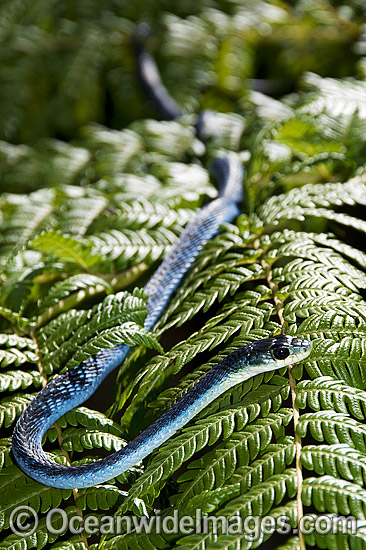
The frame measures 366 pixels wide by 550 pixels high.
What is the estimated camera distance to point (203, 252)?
2.13 metres

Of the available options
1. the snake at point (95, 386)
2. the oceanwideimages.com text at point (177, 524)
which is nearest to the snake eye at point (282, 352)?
the snake at point (95, 386)

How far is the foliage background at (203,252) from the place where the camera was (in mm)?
1357

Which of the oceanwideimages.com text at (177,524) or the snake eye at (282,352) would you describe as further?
the snake eye at (282,352)

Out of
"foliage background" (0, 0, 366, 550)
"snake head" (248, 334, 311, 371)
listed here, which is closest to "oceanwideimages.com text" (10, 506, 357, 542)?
"foliage background" (0, 0, 366, 550)

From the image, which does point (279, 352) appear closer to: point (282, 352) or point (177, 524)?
point (282, 352)

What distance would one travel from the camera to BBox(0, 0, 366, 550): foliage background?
1357mm

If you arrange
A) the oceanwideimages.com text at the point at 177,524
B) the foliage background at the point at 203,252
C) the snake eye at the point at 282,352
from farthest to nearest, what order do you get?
the snake eye at the point at 282,352, the foliage background at the point at 203,252, the oceanwideimages.com text at the point at 177,524

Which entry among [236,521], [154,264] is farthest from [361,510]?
[154,264]

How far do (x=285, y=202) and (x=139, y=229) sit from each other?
2.10 feet

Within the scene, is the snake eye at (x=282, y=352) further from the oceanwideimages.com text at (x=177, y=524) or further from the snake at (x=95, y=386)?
the oceanwideimages.com text at (x=177, y=524)

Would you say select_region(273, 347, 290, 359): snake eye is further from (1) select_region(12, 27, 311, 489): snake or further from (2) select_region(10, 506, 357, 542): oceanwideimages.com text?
(2) select_region(10, 506, 357, 542): oceanwideimages.com text

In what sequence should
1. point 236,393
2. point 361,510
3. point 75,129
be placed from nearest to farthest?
1. point 361,510
2. point 236,393
3. point 75,129

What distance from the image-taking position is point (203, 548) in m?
1.18

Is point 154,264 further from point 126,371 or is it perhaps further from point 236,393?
point 236,393
